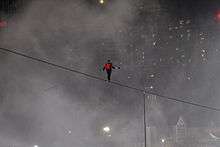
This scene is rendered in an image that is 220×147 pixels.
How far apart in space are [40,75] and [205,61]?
140 feet

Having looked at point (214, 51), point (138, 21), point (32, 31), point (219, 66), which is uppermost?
point (138, 21)

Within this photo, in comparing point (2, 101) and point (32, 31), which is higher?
point (32, 31)

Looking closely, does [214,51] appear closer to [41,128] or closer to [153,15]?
[153,15]

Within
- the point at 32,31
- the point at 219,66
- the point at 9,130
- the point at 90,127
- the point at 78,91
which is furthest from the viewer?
the point at 219,66

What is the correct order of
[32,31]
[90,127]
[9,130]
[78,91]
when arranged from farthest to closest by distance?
[78,91] < [90,127] < [32,31] < [9,130]

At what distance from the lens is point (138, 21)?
3307 inches

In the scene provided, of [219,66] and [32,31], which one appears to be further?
[219,66]

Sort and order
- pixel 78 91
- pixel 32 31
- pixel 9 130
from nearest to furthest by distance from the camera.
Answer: pixel 9 130 < pixel 32 31 < pixel 78 91

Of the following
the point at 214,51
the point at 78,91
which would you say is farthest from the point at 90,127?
the point at 214,51

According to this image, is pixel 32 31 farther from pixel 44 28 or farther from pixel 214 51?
pixel 214 51

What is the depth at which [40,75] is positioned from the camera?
4956 centimetres

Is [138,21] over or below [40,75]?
over

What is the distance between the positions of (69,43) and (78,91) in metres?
8.56

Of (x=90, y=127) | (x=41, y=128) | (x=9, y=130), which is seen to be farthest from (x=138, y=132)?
(x=9, y=130)
